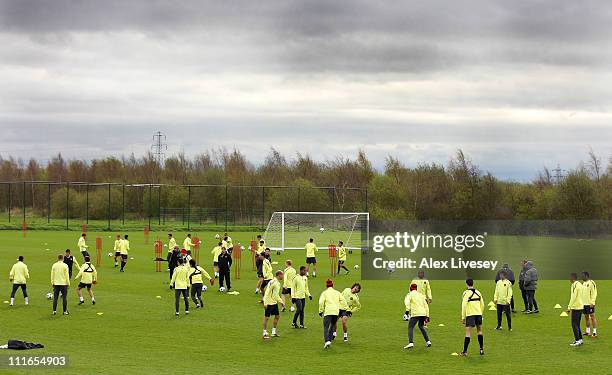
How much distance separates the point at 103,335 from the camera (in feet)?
85.7

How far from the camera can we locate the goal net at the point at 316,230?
64769 mm

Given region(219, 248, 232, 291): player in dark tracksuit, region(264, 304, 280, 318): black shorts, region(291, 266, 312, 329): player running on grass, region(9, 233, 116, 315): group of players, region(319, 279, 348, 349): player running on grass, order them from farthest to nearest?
region(219, 248, 232, 291): player in dark tracksuit < region(9, 233, 116, 315): group of players < region(291, 266, 312, 329): player running on grass < region(264, 304, 280, 318): black shorts < region(319, 279, 348, 349): player running on grass

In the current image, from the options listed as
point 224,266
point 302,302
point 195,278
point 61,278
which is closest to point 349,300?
point 302,302

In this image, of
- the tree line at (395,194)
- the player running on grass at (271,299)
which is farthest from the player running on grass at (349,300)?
the tree line at (395,194)

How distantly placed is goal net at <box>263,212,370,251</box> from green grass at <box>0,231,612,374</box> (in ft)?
83.3

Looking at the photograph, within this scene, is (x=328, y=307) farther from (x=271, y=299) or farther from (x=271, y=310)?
(x=271, y=310)

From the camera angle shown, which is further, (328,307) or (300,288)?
(300,288)

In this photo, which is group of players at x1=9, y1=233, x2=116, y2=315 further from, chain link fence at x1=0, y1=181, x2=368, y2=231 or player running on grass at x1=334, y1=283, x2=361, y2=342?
chain link fence at x1=0, y1=181, x2=368, y2=231

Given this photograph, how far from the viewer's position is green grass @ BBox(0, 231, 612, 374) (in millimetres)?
21938

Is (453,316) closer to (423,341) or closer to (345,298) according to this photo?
(423,341)

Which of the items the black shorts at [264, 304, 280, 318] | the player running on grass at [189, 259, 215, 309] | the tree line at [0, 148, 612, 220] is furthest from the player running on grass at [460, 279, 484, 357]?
the tree line at [0, 148, 612, 220]

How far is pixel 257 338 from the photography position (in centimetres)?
2595

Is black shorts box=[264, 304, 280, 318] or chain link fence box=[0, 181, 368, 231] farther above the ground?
chain link fence box=[0, 181, 368, 231]

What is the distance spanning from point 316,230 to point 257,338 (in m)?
46.7
